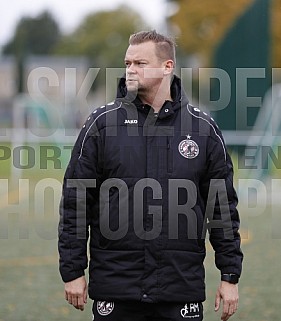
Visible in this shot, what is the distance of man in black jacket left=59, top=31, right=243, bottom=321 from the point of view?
13.4 ft

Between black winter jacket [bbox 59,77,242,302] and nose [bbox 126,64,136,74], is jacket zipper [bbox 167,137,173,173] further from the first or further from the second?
nose [bbox 126,64,136,74]

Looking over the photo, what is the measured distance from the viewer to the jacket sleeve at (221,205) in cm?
423

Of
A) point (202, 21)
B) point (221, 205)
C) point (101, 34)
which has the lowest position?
point (221, 205)

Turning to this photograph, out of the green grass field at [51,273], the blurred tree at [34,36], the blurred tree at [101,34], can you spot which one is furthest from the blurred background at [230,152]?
the blurred tree at [34,36]

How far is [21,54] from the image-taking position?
104 m

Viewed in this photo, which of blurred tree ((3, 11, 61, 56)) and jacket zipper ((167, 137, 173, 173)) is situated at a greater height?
blurred tree ((3, 11, 61, 56))

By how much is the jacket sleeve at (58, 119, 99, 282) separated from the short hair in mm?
468

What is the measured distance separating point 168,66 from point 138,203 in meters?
0.66

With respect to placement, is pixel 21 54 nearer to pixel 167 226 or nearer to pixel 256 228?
pixel 256 228

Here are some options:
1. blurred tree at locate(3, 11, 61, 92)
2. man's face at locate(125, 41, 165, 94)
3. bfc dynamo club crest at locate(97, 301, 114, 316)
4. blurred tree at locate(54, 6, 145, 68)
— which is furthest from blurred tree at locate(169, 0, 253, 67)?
blurred tree at locate(3, 11, 61, 92)

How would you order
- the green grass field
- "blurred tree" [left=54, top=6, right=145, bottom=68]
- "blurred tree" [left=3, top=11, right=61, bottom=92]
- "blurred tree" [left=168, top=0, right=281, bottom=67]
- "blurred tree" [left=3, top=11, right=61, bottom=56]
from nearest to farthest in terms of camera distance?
the green grass field < "blurred tree" [left=168, top=0, right=281, bottom=67] < "blurred tree" [left=54, top=6, right=145, bottom=68] < "blurred tree" [left=3, top=11, right=61, bottom=92] < "blurred tree" [left=3, top=11, right=61, bottom=56]

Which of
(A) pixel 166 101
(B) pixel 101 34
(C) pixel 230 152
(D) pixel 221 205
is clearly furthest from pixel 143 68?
(B) pixel 101 34

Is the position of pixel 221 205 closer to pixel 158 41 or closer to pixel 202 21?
pixel 158 41

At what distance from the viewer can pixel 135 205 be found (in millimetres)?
4098
